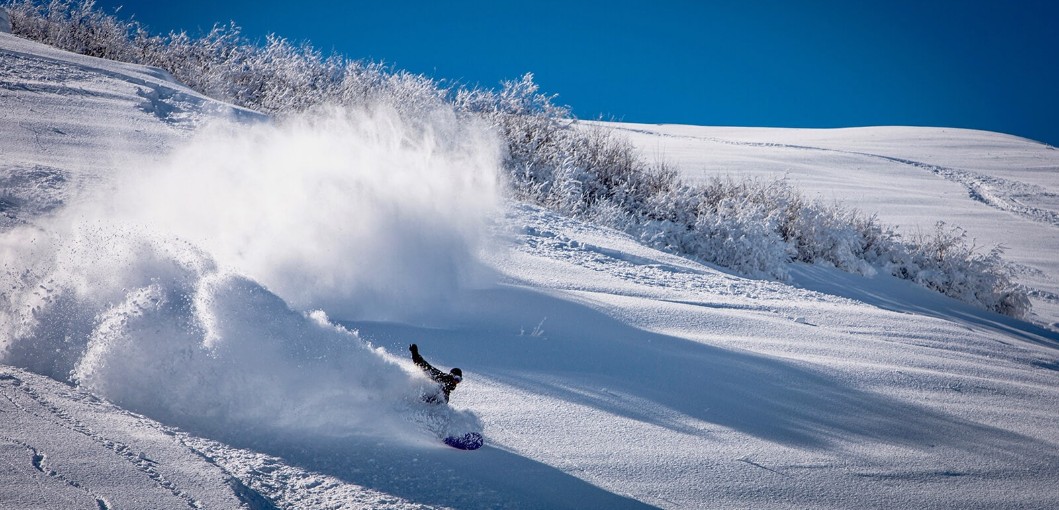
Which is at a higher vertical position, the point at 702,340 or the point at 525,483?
the point at 702,340

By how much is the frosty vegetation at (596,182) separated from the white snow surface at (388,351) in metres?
1.43

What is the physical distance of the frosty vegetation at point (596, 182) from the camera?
30.9 ft

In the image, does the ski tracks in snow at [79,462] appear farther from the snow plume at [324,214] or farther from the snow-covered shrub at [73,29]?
the snow-covered shrub at [73,29]

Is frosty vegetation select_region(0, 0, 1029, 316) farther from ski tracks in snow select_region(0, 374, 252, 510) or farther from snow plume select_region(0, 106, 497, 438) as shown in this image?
ski tracks in snow select_region(0, 374, 252, 510)

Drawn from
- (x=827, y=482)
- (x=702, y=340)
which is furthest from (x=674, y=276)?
(x=827, y=482)

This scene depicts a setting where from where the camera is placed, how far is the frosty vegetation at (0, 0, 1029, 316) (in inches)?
371

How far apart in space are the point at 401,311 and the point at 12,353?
2.17 m

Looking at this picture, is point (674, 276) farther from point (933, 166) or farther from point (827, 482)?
point (933, 166)

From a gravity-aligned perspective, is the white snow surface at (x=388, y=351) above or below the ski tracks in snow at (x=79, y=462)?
above

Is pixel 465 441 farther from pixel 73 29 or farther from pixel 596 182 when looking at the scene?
pixel 73 29

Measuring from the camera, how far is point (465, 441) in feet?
9.48

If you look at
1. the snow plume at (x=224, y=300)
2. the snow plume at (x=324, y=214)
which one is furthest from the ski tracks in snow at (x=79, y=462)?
the snow plume at (x=324, y=214)

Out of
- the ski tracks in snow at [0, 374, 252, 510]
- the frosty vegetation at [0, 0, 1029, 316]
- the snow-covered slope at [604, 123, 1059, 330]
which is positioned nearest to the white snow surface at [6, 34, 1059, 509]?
the ski tracks in snow at [0, 374, 252, 510]

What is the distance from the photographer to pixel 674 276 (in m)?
7.14
